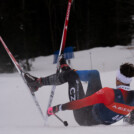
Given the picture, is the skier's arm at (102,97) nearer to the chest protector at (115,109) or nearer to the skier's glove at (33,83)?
the chest protector at (115,109)

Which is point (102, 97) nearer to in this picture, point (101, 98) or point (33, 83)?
point (101, 98)

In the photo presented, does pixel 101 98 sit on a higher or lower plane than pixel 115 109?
higher

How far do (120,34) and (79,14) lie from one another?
2890mm

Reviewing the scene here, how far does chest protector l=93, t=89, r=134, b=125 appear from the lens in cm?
163

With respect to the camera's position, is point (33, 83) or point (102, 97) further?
A: point (33, 83)

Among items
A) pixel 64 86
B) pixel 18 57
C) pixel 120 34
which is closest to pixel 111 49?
pixel 120 34

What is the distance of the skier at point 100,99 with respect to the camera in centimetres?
162

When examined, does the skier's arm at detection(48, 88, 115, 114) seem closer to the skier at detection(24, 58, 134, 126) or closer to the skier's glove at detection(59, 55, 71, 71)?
the skier at detection(24, 58, 134, 126)

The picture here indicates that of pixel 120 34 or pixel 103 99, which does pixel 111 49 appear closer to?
pixel 120 34

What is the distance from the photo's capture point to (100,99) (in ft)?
5.31

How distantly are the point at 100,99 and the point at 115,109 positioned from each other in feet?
0.62

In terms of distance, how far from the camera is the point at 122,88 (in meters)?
1.65

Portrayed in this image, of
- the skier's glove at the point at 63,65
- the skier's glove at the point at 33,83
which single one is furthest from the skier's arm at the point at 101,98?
the skier's glove at the point at 33,83

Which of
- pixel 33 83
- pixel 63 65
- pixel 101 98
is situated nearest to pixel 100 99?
pixel 101 98
